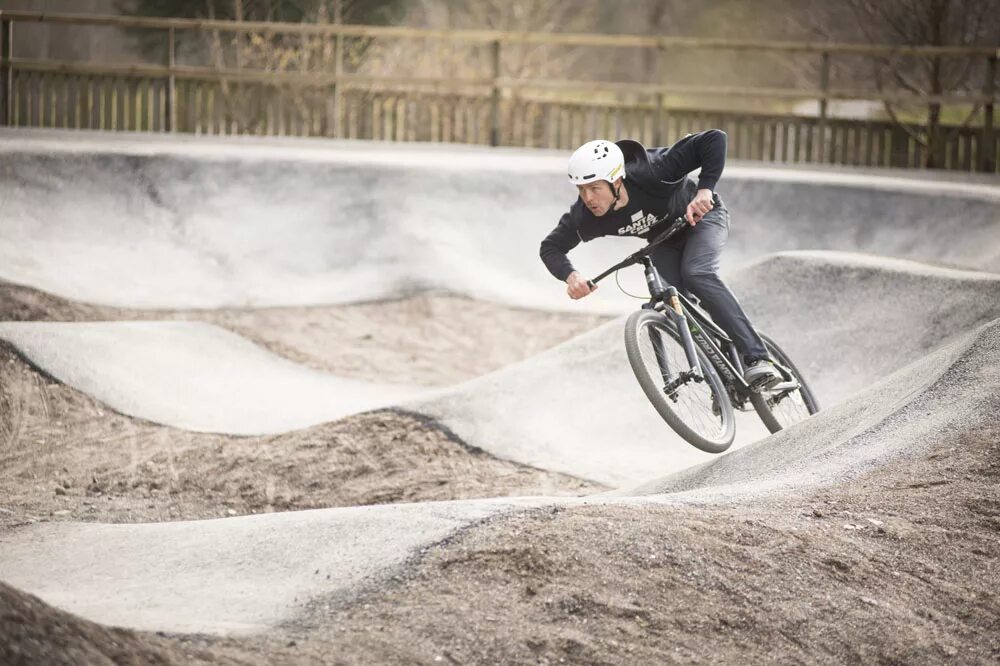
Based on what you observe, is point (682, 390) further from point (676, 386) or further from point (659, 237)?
point (659, 237)

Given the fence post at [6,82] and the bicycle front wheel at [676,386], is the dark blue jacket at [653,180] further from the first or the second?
the fence post at [6,82]

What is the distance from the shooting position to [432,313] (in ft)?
46.8

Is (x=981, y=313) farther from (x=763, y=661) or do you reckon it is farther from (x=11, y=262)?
(x=11, y=262)

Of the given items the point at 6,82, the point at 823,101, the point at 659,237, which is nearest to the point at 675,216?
the point at 659,237

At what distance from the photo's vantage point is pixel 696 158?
7.37 m

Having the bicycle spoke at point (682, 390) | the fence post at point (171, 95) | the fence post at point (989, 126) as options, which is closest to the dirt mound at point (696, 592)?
the bicycle spoke at point (682, 390)

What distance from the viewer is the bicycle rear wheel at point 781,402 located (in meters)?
7.84

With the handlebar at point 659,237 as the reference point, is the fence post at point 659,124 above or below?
above

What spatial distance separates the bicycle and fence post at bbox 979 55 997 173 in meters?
12.6

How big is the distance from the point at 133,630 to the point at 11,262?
34.7 ft

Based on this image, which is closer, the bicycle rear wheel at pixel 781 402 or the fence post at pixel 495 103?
Answer: the bicycle rear wheel at pixel 781 402

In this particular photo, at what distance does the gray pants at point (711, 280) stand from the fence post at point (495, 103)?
12.9 meters

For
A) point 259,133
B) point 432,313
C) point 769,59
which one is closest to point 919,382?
point 432,313

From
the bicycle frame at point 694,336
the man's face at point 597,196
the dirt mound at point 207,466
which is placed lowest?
the dirt mound at point 207,466
